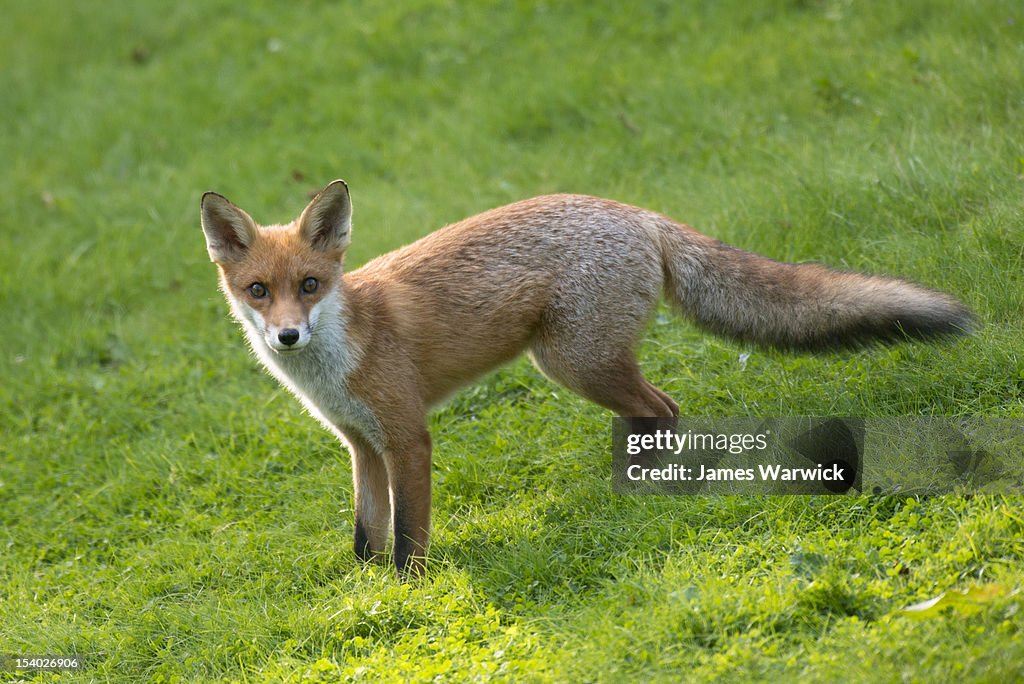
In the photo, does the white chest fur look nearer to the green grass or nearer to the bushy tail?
the green grass

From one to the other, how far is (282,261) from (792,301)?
2.18 m

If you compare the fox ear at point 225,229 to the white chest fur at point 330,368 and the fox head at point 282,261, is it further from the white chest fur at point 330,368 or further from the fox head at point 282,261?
the white chest fur at point 330,368

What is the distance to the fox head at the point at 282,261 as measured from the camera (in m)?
4.12

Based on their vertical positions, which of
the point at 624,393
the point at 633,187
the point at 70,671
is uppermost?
the point at 633,187

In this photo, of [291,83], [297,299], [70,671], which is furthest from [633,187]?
[70,671]

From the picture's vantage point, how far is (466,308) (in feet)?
15.0

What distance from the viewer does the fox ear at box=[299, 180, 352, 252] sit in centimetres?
433

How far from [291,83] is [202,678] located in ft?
21.5

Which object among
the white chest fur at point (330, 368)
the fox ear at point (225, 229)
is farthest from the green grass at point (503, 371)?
the fox ear at point (225, 229)

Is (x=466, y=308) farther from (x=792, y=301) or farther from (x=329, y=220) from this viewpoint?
(x=792, y=301)

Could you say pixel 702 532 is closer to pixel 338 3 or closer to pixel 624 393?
pixel 624 393

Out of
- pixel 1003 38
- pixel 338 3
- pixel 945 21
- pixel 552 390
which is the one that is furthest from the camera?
pixel 338 3

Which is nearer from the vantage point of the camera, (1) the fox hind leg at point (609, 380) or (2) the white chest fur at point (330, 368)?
(2) the white chest fur at point (330, 368)

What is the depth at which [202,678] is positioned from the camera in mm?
3812
